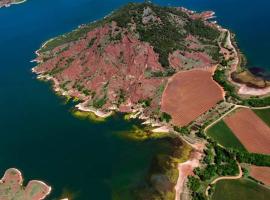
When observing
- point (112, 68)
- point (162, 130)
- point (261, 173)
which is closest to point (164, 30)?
point (112, 68)

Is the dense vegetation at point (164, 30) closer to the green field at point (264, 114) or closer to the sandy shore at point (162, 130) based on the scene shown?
the sandy shore at point (162, 130)

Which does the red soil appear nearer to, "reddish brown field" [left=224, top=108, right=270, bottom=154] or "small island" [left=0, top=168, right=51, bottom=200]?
"reddish brown field" [left=224, top=108, right=270, bottom=154]

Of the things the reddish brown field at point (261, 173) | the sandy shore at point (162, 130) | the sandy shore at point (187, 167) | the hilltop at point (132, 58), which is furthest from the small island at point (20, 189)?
the reddish brown field at point (261, 173)

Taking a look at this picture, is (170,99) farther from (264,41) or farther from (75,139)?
(264,41)

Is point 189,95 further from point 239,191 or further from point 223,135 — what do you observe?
point 239,191

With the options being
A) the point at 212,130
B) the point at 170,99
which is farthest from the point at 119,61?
the point at 212,130

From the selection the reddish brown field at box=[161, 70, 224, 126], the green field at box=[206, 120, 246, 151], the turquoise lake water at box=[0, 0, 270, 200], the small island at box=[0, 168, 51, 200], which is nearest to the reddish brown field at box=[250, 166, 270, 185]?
the green field at box=[206, 120, 246, 151]
